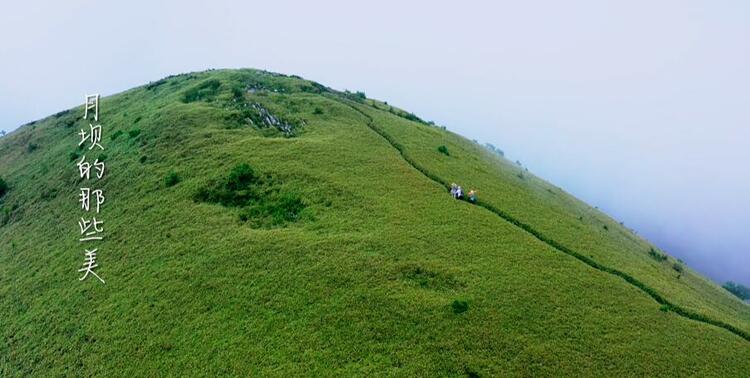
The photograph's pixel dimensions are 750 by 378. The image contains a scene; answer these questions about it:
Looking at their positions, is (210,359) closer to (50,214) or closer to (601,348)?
(601,348)

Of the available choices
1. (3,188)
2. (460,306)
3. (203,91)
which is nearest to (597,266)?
(460,306)

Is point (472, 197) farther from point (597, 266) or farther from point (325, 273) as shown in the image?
point (325, 273)

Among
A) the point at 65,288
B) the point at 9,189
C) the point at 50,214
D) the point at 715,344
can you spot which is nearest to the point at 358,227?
Answer: the point at 65,288

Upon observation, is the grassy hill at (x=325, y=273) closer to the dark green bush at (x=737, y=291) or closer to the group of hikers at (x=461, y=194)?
the group of hikers at (x=461, y=194)

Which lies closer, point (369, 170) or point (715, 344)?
point (715, 344)

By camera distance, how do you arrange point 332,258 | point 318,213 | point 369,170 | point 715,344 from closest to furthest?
point 715,344
point 332,258
point 318,213
point 369,170

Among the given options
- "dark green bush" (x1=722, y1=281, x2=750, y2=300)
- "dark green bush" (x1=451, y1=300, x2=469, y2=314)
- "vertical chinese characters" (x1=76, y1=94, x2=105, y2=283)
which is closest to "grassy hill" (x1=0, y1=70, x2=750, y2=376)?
"dark green bush" (x1=451, y1=300, x2=469, y2=314)
